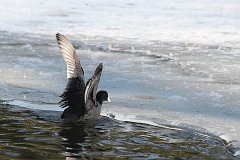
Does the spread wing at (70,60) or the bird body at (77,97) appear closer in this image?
the bird body at (77,97)

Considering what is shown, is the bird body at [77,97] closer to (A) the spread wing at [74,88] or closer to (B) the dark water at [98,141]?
(A) the spread wing at [74,88]

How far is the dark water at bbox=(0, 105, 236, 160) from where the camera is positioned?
17.7 ft

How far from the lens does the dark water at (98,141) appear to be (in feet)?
17.7

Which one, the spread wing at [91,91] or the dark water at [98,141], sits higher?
the spread wing at [91,91]

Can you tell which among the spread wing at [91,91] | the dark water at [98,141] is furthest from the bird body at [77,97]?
the dark water at [98,141]

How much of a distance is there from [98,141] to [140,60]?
528cm

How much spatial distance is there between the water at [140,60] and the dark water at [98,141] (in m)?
0.11

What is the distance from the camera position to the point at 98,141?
5941mm

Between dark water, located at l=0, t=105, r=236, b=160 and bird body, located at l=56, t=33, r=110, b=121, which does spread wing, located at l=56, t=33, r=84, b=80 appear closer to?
bird body, located at l=56, t=33, r=110, b=121

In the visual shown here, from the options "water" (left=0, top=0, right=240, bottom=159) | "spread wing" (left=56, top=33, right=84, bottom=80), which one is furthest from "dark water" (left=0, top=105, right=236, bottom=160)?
"spread wing" (left=56, top=33, right=84, bottom=80)

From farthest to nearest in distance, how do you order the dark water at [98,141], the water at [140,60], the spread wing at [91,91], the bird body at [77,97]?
the water at [140,60], the bird body at [77,97], the spread wing at [91,91], the dark water at [98,141]

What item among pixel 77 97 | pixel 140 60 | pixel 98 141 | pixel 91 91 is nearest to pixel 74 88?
pixel 77 97

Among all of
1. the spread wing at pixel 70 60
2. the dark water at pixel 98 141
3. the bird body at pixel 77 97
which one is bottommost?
the dark water at pixel 98 141

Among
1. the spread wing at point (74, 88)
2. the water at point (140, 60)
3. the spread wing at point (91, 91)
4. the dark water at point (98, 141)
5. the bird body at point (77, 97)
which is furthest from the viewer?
the water at point (140, 60)
